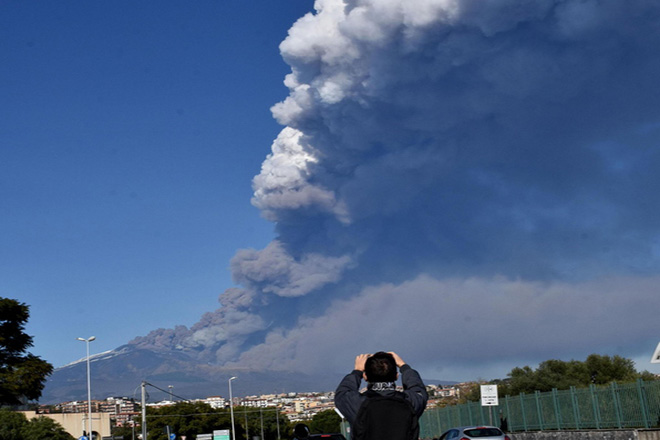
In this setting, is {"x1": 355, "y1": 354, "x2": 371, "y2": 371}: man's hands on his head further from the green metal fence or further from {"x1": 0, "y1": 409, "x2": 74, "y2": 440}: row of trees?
{"x1": 0, "y1": 409, "x2": 74, "y2": 440}: row of trees

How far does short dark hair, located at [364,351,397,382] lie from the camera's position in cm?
414

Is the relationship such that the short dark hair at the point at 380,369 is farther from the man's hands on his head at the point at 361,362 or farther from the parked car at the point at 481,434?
the parked car at the point at 481,434

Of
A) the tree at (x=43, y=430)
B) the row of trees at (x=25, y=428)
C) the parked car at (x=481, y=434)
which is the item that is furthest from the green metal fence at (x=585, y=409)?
the tree at (x=43, y=430)

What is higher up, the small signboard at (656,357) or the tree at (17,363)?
the tree at (17,363)

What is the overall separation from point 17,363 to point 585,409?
86.6 feet

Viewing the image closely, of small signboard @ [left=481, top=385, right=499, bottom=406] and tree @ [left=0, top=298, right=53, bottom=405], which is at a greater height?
tree @ [left=0, top=298, right=53, bottom=405]

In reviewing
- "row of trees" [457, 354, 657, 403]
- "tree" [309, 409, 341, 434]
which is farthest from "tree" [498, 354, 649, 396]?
"tree" [309, 409, 341, 434]

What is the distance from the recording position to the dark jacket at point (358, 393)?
426 cm

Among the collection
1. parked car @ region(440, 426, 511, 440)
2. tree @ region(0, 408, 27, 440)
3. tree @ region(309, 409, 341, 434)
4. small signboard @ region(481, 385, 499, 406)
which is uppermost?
tree @ region(0, 408, 27, 440)

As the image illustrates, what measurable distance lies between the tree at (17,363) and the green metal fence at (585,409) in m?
21.5

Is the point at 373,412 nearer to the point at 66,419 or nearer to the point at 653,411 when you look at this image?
the point at 653,411

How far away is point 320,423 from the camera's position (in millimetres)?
159000

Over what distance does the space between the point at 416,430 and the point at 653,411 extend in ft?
68.8

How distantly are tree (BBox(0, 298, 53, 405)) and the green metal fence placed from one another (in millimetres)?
21494
